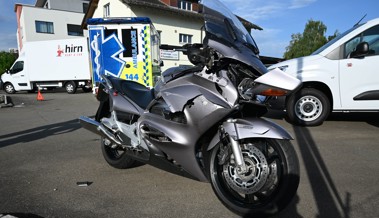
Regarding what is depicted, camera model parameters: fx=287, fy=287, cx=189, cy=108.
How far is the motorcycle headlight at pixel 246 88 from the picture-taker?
256 cm

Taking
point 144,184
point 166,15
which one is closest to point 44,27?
point 166,15

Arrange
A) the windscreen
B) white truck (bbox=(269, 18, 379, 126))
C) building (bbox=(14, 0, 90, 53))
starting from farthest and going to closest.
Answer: building (bbox=(14, 0, 90, 53)) < white truck (bbox=(269, 18, 379, 126)) < the windscreen

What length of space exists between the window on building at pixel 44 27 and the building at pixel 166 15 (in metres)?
13.3

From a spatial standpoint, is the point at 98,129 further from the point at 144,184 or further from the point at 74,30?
the point at 74,30

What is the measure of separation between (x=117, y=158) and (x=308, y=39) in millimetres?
46859

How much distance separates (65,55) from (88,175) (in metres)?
16.9

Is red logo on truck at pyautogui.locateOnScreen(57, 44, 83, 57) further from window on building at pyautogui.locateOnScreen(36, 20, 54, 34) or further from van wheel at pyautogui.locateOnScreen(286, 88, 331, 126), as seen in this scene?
window on building at pyautogui.locateOnScreen(36, 20, 54, 34)

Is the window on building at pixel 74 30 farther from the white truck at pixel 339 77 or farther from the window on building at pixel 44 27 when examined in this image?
the white truck at pixel 339 77

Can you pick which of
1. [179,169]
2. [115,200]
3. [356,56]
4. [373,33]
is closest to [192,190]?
[179,169]

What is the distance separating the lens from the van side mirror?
5.46m

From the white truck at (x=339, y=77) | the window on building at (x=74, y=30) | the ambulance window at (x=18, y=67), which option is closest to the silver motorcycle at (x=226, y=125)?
the white truck at (x=339, y=77)

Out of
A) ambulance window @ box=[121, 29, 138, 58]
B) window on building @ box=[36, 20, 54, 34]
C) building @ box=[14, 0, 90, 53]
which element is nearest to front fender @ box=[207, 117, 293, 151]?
ambulance window @ box=[121, 29, 138, 58]

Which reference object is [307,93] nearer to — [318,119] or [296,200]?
[318,119]

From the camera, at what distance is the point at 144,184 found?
3.47 meters
